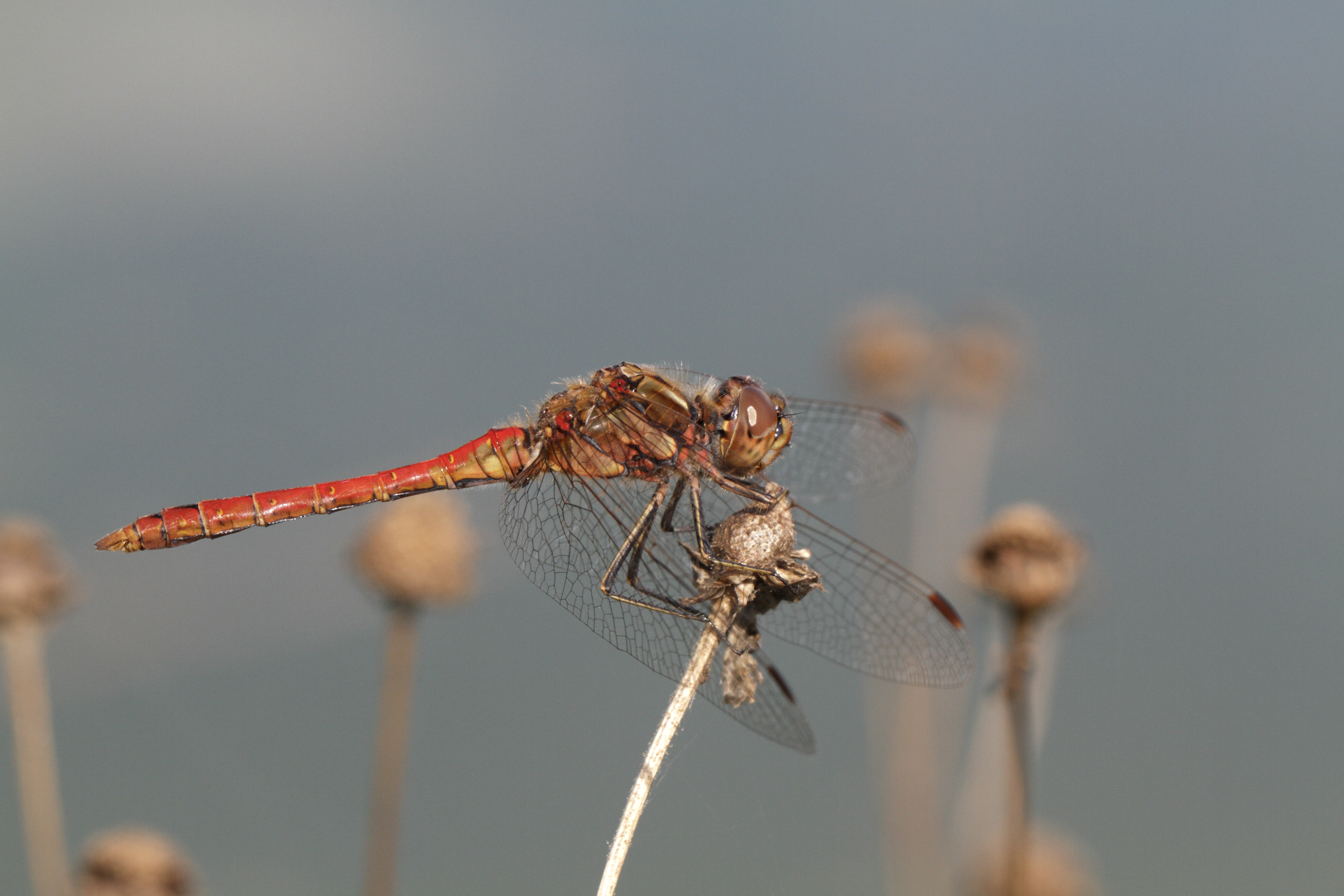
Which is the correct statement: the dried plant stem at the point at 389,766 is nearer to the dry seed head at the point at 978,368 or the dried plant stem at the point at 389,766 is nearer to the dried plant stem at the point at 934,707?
the dried plant stem at the point at 934,707

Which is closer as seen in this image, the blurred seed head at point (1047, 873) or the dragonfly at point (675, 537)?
the dragonfly at point (675, 537)

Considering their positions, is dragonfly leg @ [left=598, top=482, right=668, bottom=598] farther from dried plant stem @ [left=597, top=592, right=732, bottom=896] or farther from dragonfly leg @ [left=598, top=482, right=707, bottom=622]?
dried plant stem @ [left=597, top=592, right=732, bottom=896]

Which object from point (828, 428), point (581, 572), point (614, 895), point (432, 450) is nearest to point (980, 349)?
point (828, 428)

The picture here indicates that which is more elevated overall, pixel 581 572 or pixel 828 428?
pixel 828 428

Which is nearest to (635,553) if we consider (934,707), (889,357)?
(934,707)

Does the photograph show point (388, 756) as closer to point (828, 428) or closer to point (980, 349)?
point (828, 428)

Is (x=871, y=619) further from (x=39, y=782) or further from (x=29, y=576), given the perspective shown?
(x=29, y=576)

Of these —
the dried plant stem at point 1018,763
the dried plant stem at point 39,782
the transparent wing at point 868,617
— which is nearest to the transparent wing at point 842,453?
the transparent wing at point 868,617
